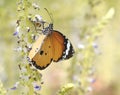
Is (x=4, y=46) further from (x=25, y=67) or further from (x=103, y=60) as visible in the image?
(x=103, y=60)

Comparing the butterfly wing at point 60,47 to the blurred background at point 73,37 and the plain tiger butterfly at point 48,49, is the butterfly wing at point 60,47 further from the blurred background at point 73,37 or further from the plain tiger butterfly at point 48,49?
the blurred background at point 73,37

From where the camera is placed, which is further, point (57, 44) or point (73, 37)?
point (73, 37)

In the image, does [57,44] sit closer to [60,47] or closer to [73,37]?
[60,47]

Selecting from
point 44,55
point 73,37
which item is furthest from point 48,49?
point 73,37

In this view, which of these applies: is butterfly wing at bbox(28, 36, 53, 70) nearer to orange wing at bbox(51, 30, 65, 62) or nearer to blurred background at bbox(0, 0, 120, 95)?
orange wing at bbox(51, 30, 65, 62)

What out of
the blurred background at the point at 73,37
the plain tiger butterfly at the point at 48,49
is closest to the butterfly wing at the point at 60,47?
the plain tiger butterfly at the point at 48,49

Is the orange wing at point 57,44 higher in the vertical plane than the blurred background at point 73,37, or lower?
lower

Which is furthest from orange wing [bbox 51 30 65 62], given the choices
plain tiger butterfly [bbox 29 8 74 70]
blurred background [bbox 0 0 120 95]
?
blurred background [bbox 0 0 120 95]
